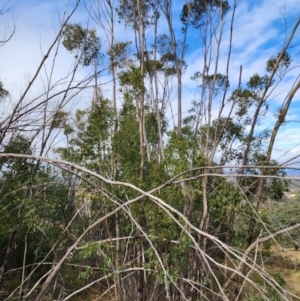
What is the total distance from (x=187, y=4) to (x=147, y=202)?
471 cm

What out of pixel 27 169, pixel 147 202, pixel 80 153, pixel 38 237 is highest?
pixel 80 153

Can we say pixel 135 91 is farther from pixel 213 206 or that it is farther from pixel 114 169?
pixel 213 206

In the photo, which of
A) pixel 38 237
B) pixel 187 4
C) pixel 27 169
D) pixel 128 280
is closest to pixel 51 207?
pixel 27 169

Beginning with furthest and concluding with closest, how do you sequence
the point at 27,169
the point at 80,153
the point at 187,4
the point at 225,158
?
the point at 225,158 → the point at 187,4 → the point at 80,153 → the point at 27,169

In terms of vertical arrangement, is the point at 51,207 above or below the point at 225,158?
below

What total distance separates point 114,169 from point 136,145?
0.64 metres

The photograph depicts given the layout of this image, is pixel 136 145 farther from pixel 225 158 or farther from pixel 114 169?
pixel 225 158

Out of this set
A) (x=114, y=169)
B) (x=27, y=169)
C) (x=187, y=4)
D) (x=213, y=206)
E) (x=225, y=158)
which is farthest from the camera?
(x=225, y=158)

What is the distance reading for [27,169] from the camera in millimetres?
4578

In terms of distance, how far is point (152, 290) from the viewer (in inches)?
228

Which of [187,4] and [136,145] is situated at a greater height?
[187,4]

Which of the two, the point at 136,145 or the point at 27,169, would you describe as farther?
the point at 136,145

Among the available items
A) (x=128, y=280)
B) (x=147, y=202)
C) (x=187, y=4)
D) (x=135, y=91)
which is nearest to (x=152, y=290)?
(x=128, y=280)

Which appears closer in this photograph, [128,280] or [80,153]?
[80,153]
